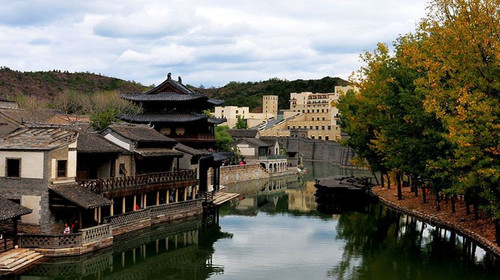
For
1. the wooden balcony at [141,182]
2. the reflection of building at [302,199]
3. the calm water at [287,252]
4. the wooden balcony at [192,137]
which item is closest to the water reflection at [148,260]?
the calm water at [287,252]

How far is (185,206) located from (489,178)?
22577 mm

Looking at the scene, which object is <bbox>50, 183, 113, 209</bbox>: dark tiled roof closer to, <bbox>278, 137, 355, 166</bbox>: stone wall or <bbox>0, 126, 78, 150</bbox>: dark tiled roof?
<bbox>0, 126, 78, 150</bbox>: dark tiled roof

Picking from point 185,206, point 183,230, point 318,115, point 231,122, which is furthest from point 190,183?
point 231,122

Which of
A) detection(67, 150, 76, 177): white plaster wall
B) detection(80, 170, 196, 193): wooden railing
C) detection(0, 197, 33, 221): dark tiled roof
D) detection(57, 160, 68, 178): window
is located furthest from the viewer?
detection(80, 170, 196, 193): wooden railing

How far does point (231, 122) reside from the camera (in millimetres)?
163875

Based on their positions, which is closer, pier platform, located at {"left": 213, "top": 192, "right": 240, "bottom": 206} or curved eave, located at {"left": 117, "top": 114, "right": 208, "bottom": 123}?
pier platform, located at {"left": 213, "top": 192, "right": 240, "bottom": 206}

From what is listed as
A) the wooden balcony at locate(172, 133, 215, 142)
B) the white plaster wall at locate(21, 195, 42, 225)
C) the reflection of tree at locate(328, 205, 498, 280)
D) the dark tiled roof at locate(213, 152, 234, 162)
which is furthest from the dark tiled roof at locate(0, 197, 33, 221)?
the wooden balcony at locate(172, 133, 215, 142)

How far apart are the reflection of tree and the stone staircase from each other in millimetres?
13669

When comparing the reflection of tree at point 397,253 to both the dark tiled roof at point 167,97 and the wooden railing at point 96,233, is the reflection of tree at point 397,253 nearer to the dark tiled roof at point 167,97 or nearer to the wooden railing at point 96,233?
the wooden railing at point 96,233

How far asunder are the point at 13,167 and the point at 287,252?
15.3 meters

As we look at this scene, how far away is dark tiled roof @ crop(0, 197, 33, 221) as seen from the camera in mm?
23764

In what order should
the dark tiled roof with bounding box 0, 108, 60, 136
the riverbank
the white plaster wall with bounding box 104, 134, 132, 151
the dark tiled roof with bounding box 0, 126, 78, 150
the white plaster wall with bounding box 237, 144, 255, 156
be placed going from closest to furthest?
1. the dark tiled roof with bounding box 0, 126, 78, 150
2. the riverbank
3. the white plaster wall with bounding box 104, 134, 132, 151
4. the dark tiled roof with bounding box 0, 108, 60, 136
5. the white plaster wall with bounding box 237, 144, 255, 156

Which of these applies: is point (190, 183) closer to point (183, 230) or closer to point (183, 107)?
point (183, 230)

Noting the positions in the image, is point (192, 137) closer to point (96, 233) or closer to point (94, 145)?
point (94, 145)
